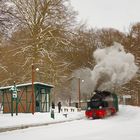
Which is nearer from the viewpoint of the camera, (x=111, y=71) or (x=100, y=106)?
(x=100, y=106)

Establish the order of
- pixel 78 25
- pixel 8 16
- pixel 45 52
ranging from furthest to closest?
pixel 78 25, pixel 45 52, pixel 8 16

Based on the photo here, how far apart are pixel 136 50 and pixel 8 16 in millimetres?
41547

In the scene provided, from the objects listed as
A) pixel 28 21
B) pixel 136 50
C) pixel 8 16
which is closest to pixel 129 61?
pixel 28 21

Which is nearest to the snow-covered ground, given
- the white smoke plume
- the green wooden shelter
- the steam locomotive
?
the steam locomotive

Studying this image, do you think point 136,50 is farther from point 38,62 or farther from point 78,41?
point 38,62

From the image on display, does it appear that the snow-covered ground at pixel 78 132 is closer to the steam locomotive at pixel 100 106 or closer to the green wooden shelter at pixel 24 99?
the steam locomotive at pixel 100 106

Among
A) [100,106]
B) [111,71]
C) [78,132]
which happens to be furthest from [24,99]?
[78,132]

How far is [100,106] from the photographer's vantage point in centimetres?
3784

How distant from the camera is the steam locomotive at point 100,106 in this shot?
37312 mm

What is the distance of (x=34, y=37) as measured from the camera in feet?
145

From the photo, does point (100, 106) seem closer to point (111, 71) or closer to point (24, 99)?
point (111, 71)

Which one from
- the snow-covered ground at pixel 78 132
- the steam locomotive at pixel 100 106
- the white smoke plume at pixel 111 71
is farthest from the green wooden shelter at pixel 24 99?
the snow-covered ground at pixel 78 132

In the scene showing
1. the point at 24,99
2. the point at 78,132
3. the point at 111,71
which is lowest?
the point at 78,132

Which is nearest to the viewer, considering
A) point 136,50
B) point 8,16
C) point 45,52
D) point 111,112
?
point 8,16
